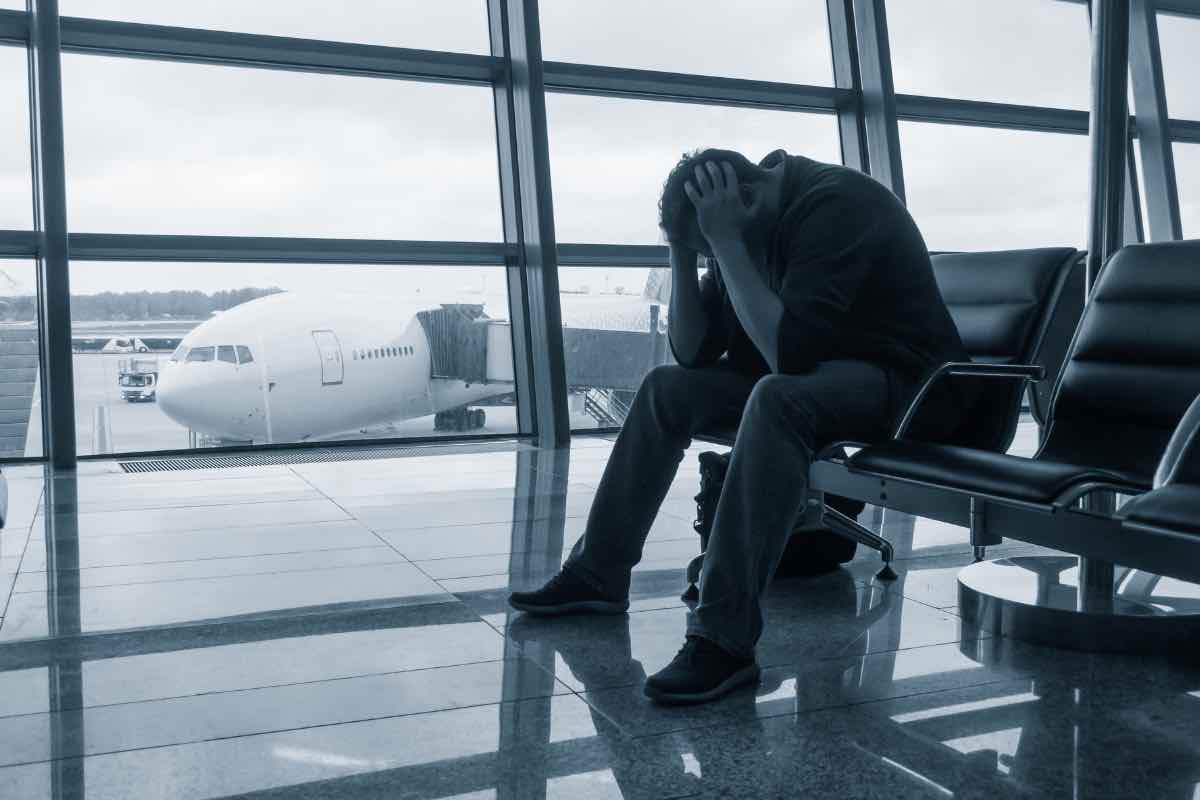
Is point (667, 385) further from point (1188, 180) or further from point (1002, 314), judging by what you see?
point (1188, 180)

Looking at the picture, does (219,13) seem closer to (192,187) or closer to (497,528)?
(192,187)

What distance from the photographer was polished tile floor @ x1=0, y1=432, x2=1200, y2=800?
4.47 feet

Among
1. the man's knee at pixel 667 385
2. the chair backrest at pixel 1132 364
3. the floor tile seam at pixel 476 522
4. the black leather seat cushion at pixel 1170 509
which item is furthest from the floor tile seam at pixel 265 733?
the floor tile seam at pixel 476 522

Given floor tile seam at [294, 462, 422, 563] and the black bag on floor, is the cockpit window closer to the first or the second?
floor tile seam at [294, 462, 422, 563]

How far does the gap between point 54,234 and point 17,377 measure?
24.7 inches

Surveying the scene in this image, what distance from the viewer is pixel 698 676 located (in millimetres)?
1618

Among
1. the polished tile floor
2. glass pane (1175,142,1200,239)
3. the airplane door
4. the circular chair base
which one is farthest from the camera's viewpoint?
glass pane (1175,142,1200,239)

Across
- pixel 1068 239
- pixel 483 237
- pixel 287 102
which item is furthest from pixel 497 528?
pixel 1068 239

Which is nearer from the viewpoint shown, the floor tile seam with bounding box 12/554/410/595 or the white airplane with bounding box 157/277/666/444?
the floor tile seam with bounding box 12/554/410/595

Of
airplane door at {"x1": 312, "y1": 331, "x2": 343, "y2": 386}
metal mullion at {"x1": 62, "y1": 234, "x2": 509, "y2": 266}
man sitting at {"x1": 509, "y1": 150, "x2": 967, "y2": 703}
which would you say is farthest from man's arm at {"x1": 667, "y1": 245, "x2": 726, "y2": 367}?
airplane door at {"x1": 312, "y1": 331, "x2": 343, "y2": 386}

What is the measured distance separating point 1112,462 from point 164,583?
6.33 feet

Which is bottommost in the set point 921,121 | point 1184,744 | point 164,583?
point 1184,744

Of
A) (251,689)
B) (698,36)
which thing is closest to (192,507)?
(251,689)

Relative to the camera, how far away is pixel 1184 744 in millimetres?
1447
